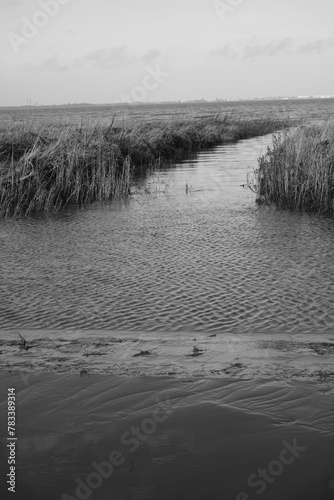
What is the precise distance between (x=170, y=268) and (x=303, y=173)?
528 cm

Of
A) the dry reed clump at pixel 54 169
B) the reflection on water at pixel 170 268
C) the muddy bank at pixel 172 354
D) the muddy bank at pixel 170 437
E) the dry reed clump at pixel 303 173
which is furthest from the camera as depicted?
the dry reed clump at pixel 54 169

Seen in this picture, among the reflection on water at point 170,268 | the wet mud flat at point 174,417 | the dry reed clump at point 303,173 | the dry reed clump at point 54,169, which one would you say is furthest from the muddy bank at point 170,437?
the dry reed clump at point 54,169

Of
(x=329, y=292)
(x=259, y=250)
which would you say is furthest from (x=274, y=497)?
(x=259, y=250)

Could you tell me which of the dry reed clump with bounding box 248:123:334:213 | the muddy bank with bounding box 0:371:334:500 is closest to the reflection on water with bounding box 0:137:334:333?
the dry reed clump with bounding box 248:123:334:213

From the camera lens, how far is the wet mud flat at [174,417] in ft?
9.87

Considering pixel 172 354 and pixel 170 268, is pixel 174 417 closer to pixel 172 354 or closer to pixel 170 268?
pixel 172 354

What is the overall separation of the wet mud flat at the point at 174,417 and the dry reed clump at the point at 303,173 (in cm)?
706

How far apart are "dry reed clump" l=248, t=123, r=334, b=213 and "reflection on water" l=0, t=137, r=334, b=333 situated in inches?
23.2

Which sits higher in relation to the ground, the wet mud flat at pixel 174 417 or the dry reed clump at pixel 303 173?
the dry reed clump at pixel 303 173

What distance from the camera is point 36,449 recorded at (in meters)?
3.33

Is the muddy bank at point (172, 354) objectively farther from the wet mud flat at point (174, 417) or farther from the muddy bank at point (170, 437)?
the muddy bank at point (170, 437)

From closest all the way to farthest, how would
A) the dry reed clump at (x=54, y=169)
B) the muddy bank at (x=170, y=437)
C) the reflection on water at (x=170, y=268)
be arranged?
the muddy bank at (x=170, y=437), the reflection on water at (x=170, y=268), the dry reed clump at (x=54, y=169)

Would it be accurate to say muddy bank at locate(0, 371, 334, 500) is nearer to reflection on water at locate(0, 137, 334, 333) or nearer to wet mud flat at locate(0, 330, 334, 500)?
wet mud flat at locate(0, 330, 334, 500)

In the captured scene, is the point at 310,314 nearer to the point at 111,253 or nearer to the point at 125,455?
the point at 125,455
